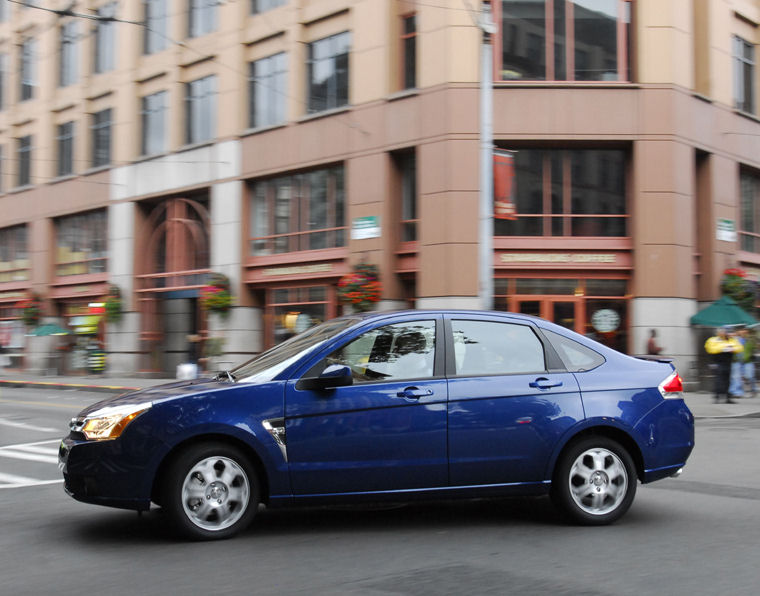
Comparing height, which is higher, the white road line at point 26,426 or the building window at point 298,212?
the building window at point 298,212

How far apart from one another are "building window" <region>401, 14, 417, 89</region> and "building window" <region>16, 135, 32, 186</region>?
20.3m

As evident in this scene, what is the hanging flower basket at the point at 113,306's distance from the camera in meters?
30.5

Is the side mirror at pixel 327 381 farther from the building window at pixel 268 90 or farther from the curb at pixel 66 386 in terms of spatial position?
the building window at pixel 268 90

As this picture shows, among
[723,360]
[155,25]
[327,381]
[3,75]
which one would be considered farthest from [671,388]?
[3,75]

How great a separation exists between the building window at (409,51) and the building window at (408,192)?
6.21ft

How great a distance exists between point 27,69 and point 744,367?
3119 cm

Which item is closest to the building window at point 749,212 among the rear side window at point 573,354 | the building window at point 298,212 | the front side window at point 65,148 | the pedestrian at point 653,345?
the pedestrian at point 653,345

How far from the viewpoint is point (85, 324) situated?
3338 cm

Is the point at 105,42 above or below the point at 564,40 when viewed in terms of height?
above

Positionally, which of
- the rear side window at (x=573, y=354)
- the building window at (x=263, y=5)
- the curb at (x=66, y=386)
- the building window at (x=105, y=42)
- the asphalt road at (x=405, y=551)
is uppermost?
the building window at (x=105, y=42)

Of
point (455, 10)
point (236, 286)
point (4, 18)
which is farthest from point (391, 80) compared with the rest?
point (4, 18)

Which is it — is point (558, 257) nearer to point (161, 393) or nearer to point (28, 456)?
point (28, 456)

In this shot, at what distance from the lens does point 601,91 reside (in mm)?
21625

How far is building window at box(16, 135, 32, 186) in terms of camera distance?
121 ft
